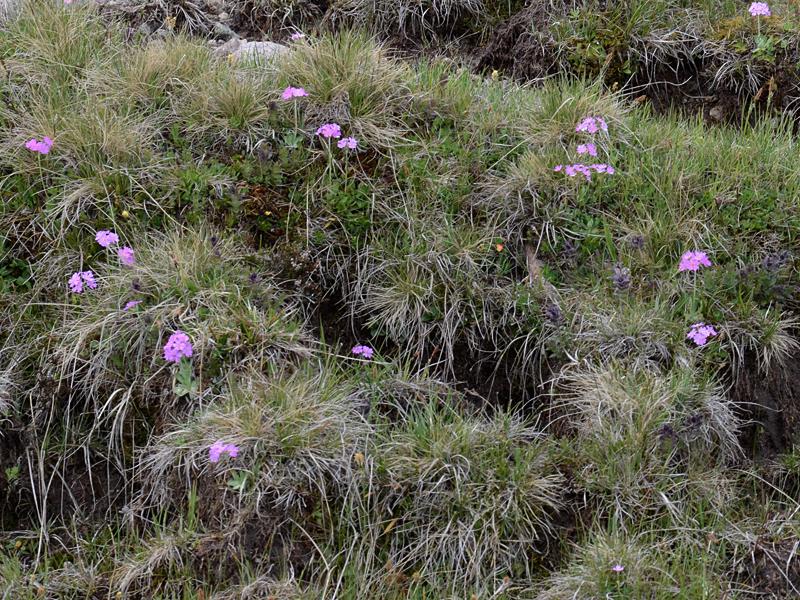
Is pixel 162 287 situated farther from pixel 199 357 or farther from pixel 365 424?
pixel 365 424

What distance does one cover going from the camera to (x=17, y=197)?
421 centimetres

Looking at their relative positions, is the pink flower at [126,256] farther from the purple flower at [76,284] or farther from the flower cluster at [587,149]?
the flower cluster at [587,149]

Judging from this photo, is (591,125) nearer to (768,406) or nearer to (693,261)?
(693,261)

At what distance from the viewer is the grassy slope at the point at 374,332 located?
327 centimetres

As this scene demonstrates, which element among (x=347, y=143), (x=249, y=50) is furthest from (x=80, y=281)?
(x=249, y=50)

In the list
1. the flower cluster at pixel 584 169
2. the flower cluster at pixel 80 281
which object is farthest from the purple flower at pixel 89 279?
the flower cluster at pixel 584 169

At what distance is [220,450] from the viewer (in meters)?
3.21

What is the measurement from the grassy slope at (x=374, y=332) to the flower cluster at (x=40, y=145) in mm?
52

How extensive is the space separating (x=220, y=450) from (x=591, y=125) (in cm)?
240

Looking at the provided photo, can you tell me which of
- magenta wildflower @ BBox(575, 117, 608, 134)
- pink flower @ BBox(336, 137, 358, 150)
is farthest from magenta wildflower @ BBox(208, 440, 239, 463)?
magenta wildflower @ BBox(575, 117, 608, 134)

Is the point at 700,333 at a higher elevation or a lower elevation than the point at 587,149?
lower

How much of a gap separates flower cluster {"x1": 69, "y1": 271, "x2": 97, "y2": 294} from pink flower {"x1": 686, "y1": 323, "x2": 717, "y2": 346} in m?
2.43

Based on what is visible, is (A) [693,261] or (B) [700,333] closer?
(B) [700,333]

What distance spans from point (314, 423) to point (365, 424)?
A: 0.22 metres
